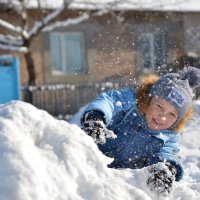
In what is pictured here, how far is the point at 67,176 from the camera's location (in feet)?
5.82

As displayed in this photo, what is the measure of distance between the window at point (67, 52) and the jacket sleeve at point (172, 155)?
43.1 ft

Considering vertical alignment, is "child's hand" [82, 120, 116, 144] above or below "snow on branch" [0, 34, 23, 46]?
above

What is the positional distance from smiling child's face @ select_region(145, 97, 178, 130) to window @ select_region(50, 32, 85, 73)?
43.2 ft

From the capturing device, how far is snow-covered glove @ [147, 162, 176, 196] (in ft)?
7.21

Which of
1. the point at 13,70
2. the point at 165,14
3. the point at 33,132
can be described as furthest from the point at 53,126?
the point at 165,14

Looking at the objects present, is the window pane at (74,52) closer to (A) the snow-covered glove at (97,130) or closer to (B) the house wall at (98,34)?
(B) the house wall at (98,34)

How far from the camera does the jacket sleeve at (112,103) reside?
291 cm

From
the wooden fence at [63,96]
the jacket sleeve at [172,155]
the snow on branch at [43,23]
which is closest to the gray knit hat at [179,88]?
the jacket sleeve at [172,155]

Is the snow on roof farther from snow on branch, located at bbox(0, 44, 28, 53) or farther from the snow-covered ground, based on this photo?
the snow-covered ground

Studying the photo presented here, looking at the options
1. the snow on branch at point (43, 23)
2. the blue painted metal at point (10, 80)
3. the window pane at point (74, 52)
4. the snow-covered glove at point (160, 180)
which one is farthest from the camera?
the window pane at point (74, 52)

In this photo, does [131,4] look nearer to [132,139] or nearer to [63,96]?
[63,96]

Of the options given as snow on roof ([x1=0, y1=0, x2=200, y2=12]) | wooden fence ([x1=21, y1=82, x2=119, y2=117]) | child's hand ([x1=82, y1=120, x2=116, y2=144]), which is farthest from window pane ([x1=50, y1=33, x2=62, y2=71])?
child's hand ([x1=82, y1=120, x2=116, y2=144])

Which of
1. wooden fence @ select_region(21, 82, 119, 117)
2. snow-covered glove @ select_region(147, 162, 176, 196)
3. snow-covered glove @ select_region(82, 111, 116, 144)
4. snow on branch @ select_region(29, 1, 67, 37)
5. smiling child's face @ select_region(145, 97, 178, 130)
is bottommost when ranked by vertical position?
wooden fence @ select_region(21, 82, 119, 117)

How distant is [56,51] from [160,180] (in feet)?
46.4
